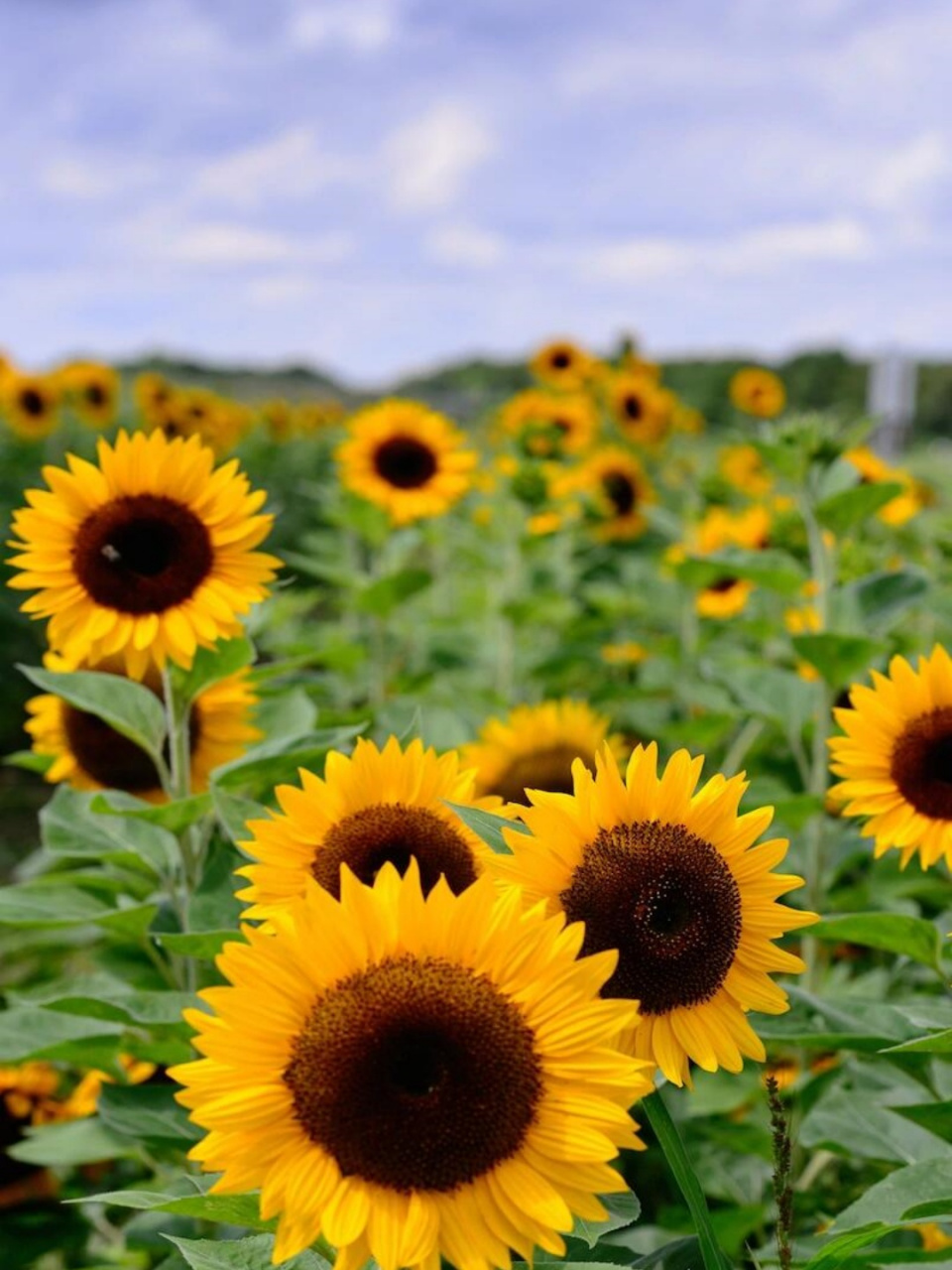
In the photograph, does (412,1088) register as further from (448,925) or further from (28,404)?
(28,404)

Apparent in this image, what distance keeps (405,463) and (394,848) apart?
7.53 ft

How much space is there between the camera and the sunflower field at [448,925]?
0.89m

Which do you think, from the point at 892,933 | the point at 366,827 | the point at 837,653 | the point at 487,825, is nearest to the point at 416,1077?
the point at 487,825

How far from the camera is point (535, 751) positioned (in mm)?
2389

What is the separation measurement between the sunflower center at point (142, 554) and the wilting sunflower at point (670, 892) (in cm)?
73

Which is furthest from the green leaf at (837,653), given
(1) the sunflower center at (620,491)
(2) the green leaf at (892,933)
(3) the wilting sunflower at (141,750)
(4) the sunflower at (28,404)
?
(4) the sunflower at (28,404)

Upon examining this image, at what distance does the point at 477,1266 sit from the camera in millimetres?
865

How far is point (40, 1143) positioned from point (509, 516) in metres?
2.53

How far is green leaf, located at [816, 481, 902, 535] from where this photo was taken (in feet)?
7.09

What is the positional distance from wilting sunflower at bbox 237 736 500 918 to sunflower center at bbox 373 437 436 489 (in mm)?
2195

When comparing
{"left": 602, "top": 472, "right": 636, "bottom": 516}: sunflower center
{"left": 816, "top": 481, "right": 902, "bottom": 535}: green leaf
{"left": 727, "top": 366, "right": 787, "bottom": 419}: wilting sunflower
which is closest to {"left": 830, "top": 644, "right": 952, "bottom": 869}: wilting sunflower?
{"left": 816, "top": 481, "right": 902, "bottom": 535}: green leaf

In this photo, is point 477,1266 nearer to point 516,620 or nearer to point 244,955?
point 244,955

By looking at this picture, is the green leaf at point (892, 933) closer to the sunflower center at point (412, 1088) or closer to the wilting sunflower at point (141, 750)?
the sunflower center at point (412, 1088)

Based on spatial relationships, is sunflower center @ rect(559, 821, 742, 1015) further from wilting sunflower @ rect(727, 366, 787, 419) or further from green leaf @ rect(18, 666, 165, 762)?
wilting sunflower @ rect(727, 366, 787, 419)
